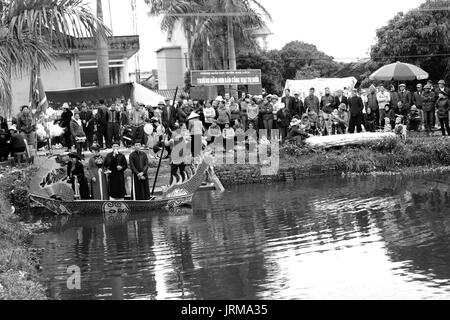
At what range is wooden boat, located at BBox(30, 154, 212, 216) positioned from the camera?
20062 mm

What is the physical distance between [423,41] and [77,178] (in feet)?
86.0

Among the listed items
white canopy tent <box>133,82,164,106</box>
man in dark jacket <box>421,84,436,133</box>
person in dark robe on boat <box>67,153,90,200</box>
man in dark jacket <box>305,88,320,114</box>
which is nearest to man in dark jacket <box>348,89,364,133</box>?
man in dark jacket <box>305,88,320,114</box>

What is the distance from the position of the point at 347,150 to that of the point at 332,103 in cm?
266

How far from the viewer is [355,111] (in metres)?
28.0

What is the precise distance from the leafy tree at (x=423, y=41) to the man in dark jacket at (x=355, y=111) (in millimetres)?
14574

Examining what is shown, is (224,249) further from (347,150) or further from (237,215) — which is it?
(347,150)

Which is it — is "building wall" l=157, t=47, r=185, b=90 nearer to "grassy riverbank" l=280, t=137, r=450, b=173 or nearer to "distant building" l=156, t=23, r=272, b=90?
"distant building" l=156, t=23, r=272, b=90

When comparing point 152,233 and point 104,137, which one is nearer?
point 152,233

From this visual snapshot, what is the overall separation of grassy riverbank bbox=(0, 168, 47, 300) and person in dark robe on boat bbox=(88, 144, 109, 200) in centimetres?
199

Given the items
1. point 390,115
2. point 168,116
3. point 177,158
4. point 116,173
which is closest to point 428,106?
point 390,115

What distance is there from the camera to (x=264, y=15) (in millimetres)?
41594

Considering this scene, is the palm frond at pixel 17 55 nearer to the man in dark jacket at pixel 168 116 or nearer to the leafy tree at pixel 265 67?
the man in dark jacket at pixel 168 116

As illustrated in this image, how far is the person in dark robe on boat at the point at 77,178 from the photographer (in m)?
20.9

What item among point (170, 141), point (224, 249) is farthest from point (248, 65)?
point (224, 249)
